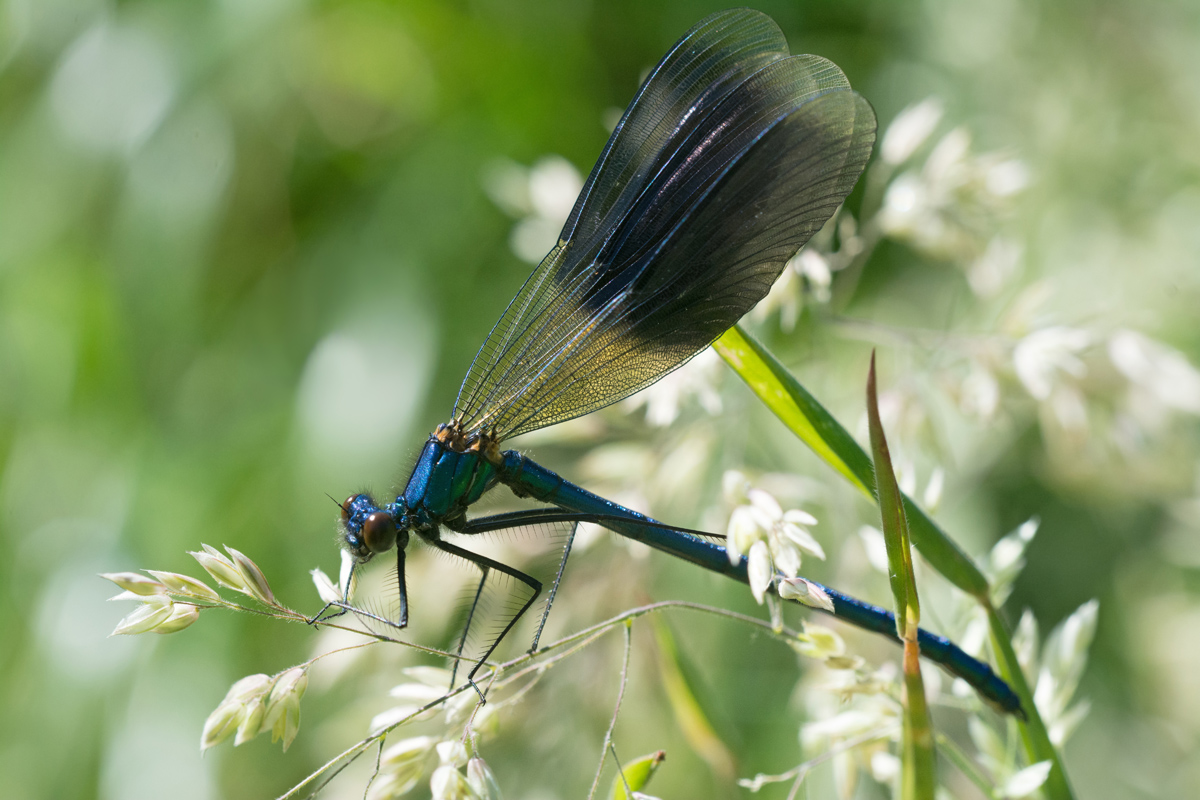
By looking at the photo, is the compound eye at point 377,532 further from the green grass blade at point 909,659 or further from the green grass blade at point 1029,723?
the green grass blade at point 1029,723

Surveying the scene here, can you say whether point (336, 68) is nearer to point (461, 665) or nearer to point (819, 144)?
point (819, 144)

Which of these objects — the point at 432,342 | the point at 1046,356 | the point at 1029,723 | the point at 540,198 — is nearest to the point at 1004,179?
the point at 1046,356

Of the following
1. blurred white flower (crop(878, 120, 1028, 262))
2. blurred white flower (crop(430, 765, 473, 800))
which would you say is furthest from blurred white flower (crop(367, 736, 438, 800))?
blurred white flower (crop(878, 120, 1028, 262))

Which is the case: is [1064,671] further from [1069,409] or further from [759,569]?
[1069,409]

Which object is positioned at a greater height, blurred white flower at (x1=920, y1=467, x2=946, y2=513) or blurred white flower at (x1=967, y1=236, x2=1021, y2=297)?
blurred white flower at (x1=920, y1=467, x2=946, y2=513)

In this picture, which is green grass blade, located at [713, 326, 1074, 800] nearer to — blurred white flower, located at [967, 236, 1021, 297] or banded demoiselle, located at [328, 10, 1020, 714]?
banded demoiselle, located at [328, 10, 1020, 714]

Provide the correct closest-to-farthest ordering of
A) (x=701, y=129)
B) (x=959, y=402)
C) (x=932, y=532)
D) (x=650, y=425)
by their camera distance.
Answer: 1. (x=932, y=532)
2. (x=701, y=129)
3. (x=959, y=402)
4. (x=650, y=425)

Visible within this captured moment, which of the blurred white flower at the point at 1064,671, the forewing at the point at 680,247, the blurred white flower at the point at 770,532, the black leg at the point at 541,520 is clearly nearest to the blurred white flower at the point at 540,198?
the forewing at the point at 680,247

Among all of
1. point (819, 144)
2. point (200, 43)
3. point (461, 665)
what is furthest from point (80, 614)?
point (819, 144)
